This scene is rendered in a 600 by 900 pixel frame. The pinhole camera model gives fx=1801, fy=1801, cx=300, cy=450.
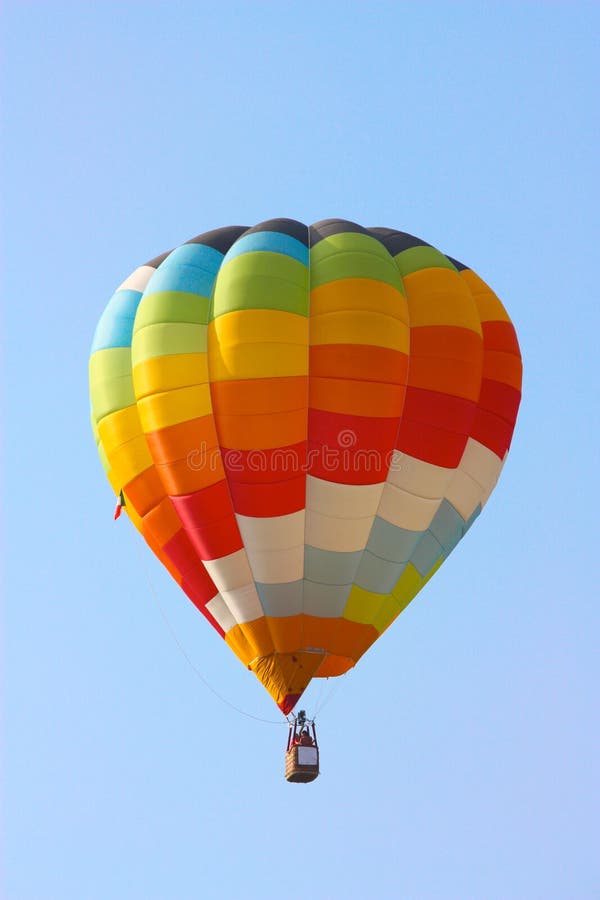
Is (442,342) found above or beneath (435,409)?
above

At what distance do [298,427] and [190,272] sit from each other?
223 centimetres

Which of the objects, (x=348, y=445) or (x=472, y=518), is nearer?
(x=348, y=445)

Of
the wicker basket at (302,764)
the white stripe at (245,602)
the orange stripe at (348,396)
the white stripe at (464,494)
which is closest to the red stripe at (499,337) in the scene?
the white stripe at (464,494)

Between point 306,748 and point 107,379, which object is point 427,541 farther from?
point 107,379

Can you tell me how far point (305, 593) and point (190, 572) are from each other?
1379 millimetres

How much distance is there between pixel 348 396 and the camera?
1930 centimetres

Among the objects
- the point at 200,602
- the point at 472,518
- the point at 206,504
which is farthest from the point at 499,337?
the point at 200,602

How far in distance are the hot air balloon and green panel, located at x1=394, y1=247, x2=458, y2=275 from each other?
0.08 feet

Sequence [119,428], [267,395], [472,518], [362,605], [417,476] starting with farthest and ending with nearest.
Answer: [472,518] → [119,428] → [362,605] → [417,476] → [267,395]

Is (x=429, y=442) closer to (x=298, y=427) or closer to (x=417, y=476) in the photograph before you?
(x=417, y=476)

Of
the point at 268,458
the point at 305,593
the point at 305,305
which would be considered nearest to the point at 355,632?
the point at 305,593

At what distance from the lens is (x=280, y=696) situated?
1997 centimetres

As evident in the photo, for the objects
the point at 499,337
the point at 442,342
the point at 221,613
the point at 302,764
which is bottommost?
the point at 302,764

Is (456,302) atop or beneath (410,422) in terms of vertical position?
atop
